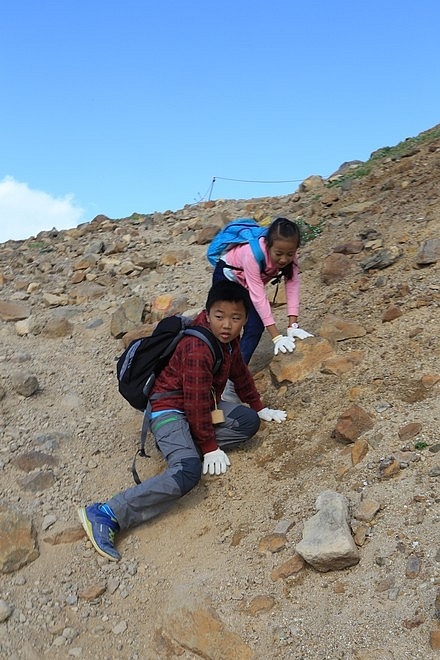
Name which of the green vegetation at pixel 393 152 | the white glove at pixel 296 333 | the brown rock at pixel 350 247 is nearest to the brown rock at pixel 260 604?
the white glove at pixel 296 333

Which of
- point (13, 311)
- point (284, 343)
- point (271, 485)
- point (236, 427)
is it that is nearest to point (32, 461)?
point (236, 427)

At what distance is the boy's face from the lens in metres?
3.55

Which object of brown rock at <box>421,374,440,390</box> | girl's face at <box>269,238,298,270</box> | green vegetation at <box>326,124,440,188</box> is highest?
green vegetation at <box>326,124,440,188</box>

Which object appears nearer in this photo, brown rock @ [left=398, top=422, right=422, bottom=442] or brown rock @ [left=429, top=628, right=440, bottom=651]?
brown rock @ [left=429, top=628, right=440, bottom=651]

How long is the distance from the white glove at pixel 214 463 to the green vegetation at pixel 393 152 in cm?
607

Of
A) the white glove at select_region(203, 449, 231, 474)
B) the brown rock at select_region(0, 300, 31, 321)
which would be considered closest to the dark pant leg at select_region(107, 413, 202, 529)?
the white glove at select_region(203, 449, 231, 474)

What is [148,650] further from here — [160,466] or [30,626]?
[160,466]

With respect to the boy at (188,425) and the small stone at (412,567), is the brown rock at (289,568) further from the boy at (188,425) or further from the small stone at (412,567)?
the boy at (188,425)

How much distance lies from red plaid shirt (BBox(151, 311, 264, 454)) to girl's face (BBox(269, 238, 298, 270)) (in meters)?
0.79

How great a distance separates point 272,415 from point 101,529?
1.41 meters

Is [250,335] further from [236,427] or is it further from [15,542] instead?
[15,542]

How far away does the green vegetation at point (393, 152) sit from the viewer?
8.49m

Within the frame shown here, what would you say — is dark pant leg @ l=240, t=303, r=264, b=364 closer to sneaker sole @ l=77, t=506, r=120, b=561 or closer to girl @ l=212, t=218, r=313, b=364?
girl @ l=212, t=218, r=313, b=364

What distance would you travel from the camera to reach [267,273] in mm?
4414
